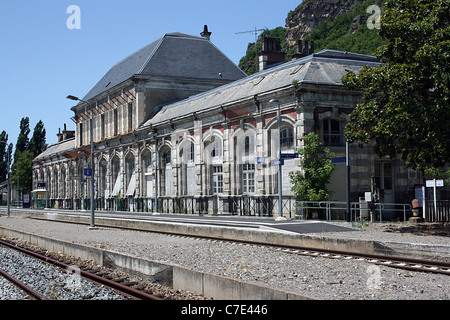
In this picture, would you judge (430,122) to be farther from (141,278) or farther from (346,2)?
(346,2)

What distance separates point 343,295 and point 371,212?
18.2 m

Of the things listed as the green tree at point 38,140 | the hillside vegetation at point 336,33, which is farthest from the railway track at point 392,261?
the green tree at point 38,140

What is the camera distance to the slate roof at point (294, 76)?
32.3 m

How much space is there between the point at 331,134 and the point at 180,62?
93.5 feet

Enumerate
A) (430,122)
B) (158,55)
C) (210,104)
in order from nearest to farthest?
1. (430,122)
2. (210,104)
3. (158,55)

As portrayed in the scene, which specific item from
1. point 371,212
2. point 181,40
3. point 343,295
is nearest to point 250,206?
point 371,212

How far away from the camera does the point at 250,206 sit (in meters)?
35.1

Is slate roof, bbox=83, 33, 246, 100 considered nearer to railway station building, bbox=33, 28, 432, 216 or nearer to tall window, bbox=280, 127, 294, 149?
railway station building, bbox=33, 28, 432, 216

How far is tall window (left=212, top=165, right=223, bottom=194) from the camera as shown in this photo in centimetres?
3891

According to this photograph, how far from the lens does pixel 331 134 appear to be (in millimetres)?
31688

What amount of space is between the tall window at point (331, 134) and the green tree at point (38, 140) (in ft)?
265

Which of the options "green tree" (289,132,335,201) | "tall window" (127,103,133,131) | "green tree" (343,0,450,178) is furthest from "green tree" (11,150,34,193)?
"green tree" (343,0,450,178)

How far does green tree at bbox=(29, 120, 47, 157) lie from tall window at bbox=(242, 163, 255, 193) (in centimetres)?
7454
